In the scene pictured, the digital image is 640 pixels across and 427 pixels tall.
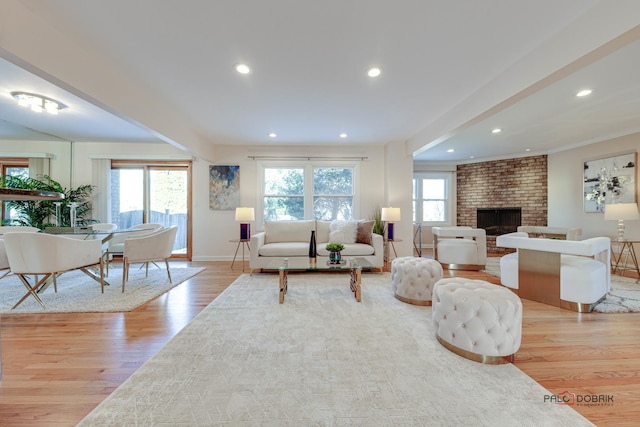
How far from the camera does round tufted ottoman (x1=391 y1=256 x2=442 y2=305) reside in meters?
2.63

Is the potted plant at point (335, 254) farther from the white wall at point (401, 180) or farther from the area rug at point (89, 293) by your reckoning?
the white wall at point (401, 180)

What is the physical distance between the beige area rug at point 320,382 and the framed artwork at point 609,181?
531cm

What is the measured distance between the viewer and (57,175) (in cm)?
487

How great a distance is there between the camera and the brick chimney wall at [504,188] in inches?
236

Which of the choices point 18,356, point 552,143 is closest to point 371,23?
point 18,356

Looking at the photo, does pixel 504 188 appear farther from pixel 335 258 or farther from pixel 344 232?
pixel 335 258

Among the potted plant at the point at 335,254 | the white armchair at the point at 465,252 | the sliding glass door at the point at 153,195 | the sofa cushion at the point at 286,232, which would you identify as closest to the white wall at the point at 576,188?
the white armchair at the point at 465,252

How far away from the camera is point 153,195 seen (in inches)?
214

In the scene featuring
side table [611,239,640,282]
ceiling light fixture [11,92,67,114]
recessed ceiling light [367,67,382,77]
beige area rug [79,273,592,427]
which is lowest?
beige area rug [79,273,592,427]

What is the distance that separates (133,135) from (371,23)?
16.0 ft

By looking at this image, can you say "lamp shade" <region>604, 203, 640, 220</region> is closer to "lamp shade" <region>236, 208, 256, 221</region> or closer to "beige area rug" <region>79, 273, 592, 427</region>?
"beige area rug" <region>79, 273, 592, 427</region>

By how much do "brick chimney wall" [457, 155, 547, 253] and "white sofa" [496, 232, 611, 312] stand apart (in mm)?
3537

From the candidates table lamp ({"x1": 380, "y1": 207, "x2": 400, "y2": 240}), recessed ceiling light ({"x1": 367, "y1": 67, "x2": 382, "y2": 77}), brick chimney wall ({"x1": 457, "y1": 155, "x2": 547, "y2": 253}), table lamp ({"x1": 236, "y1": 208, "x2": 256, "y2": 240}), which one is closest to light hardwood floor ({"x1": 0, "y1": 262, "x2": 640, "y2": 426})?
table lamp ({"x1": 236, "y1": 208, "x2": 256, "y2": 240})

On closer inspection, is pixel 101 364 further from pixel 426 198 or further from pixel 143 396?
pixel 426 198
